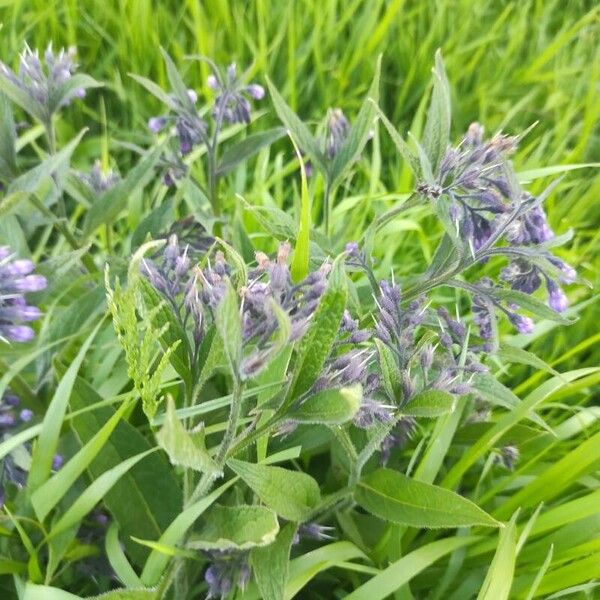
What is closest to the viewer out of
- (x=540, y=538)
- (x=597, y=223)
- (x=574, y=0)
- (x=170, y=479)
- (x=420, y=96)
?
(x=170, y=479)

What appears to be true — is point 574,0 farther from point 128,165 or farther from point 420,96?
point 128,165

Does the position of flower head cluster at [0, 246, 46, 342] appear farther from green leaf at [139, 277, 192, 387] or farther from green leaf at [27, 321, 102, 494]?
green leaf at [139, 277, 192, 387]

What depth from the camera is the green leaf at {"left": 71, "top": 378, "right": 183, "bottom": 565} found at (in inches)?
35.5

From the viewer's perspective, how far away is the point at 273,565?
0.74 m

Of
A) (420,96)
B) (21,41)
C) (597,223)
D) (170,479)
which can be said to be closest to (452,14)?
(420,96)

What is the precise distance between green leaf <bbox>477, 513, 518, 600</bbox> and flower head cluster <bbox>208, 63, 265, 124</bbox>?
0.70 meters

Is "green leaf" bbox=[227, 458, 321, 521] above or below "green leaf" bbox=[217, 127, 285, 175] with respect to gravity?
below

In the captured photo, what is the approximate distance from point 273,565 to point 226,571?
0.21 feet

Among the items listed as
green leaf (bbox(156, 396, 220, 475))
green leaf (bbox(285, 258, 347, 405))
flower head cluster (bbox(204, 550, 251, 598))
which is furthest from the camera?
flower head cluster (bbox(204, 550, 251, 598))

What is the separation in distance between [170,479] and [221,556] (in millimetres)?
167

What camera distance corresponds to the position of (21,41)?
1878 millimetres

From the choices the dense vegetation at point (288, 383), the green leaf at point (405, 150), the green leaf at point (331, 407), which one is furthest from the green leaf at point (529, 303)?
the green leaf at point (331, 407)

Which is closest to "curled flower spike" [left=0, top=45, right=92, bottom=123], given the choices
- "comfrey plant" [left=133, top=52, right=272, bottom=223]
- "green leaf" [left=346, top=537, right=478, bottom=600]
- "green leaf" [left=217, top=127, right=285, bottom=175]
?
"comfrey plant" [left=133, top=52, right=272, bottom=223]

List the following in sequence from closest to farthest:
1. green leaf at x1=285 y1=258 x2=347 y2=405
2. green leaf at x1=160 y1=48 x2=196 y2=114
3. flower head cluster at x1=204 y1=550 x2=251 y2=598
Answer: green leaf at x1=285 y1=258 x2=347 y2=405
flower head cluster at x1=204 y1=550 x2=251 y2=598
green leaf at x1=160 y1=48 x2=196 y2=114
